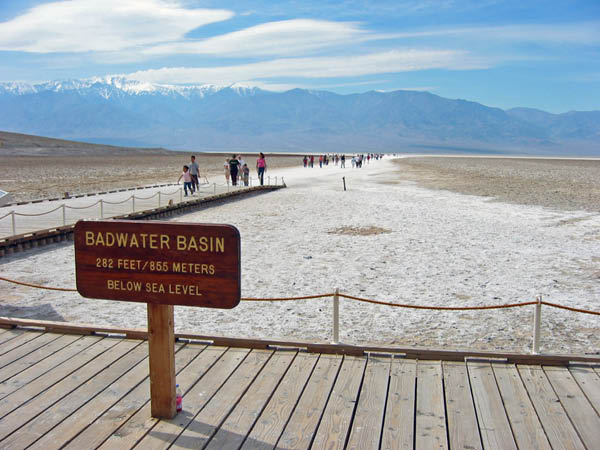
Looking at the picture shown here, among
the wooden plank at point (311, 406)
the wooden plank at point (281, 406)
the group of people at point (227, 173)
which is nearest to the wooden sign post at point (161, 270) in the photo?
the wooden plank at point (281, 406)

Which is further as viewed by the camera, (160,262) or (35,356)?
(35,356)

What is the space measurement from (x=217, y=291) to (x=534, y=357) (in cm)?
296

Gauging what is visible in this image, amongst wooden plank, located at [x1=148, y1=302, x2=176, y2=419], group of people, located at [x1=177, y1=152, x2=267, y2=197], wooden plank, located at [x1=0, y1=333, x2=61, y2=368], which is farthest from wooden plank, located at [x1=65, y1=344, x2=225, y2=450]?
group of people, located at [x1=177, y1=152, x2=267, y2=197]

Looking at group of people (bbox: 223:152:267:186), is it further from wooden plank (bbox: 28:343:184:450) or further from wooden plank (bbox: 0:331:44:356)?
wooden plank (bbox: 28:343:184:450)

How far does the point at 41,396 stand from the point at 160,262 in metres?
1.57

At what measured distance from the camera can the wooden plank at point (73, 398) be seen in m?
4.10

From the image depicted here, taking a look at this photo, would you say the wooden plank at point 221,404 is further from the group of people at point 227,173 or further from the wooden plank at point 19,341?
the group of people at point 227,173

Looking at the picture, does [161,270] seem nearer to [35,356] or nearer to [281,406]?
[281,406]

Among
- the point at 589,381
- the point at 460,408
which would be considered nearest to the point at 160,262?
the point at 460,408

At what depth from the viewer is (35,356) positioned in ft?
18.0

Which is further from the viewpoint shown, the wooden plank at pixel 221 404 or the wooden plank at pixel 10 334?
the wooden plank at pixel 10 334

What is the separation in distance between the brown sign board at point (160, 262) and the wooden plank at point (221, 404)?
889 millimetres

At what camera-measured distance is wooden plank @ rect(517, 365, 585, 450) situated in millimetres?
4070

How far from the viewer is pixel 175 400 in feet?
14.5
